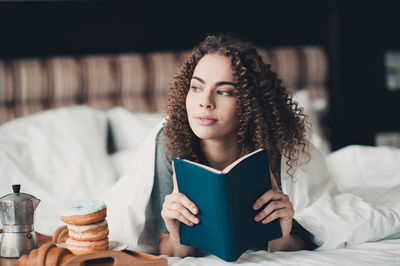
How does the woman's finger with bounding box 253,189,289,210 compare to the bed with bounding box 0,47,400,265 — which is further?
the bed with bounding box 0,47,400,265

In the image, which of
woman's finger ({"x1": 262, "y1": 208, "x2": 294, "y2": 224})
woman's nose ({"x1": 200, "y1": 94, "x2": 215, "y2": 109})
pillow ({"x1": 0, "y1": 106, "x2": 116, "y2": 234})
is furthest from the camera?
pillow ({"x1": 0, "y1": 106, "x2": 116, "y2": 234})

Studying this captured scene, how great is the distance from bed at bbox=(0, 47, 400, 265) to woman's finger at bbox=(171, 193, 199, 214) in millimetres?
172

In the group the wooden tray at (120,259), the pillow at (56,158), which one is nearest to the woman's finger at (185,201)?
the wooden tray at (120,259)

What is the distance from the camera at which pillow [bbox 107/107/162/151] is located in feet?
7.89

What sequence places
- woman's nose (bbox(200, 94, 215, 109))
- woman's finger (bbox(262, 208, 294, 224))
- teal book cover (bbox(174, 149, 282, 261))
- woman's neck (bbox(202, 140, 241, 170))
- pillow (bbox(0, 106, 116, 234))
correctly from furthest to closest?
pillow (bbox(0, 106, 116, 234)) → woman's neck (bbox(202, 140, 241, 170)) → woman's nose (bbox(200, 94, 215, 109)) → woman's finger (bbox(262, 208, 294, 224)) → teal book cover (bbox(174, 149, 282, 261))

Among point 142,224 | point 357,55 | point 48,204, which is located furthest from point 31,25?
point 357,55

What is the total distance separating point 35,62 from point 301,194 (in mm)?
1631

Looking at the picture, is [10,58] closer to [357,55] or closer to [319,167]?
[319,167]

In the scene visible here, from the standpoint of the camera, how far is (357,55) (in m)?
3.33

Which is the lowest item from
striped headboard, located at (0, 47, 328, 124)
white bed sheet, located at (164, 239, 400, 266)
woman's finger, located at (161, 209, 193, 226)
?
white bed sheet, located at (164, 239, 400, 266)

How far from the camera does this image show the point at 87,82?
260 cm

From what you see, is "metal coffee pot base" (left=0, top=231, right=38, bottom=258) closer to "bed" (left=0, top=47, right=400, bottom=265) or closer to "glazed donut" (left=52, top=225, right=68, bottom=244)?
"glazed donut" (left=52, top=225, right=68, bottom=244)

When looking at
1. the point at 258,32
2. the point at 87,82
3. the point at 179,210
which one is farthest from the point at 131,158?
the point at 258,32

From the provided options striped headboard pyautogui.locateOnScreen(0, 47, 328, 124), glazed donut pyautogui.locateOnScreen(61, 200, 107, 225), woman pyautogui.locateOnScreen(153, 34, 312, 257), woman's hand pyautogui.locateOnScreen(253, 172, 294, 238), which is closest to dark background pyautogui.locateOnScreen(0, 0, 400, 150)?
striped headboard pyautogui.locateOnScreen(0, 47, 328, 124)
